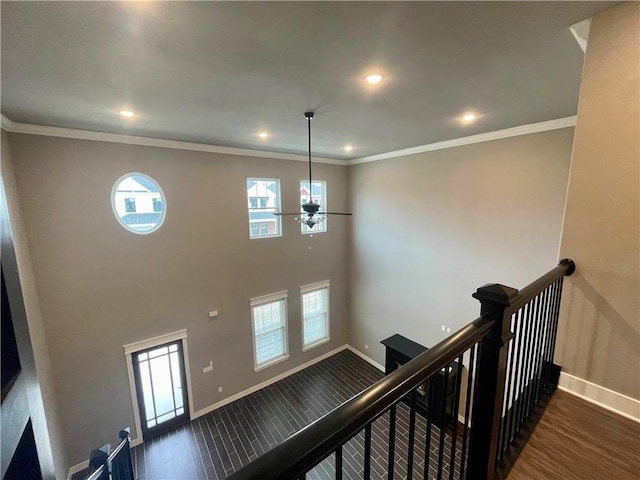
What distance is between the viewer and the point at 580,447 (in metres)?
1.79

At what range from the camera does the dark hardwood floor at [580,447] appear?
1.65 meters

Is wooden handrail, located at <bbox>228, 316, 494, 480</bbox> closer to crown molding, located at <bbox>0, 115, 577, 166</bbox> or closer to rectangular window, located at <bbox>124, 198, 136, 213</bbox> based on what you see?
crown molding, located at <bbox>0, 115, 577, 166</bbox>

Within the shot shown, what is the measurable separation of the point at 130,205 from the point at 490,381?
5368mm

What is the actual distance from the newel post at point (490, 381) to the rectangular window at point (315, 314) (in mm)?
5552

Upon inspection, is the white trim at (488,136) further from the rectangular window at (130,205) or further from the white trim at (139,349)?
the white trim at (139,349)

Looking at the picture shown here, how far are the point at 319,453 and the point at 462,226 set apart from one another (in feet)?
17.1

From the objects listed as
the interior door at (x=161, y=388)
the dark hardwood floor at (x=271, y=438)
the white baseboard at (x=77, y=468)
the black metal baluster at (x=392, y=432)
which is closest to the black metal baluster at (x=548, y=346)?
the black metal baluster at (x=392, y=432)

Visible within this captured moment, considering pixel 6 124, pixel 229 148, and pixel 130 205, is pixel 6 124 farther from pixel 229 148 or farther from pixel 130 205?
pixel 229 148

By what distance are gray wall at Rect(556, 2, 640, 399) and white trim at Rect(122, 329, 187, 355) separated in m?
5.59

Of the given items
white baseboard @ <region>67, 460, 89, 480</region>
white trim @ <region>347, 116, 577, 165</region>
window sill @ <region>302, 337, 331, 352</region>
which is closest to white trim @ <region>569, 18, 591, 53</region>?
white trim @ <region>347, 116, 577, 165</region>

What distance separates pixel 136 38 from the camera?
6.12 feet

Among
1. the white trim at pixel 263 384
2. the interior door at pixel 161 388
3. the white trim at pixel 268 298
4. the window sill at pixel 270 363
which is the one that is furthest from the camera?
the window sill at pixel 270 363

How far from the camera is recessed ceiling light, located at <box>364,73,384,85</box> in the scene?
2439 millimetres

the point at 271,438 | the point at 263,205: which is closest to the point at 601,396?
the point at 271,438
